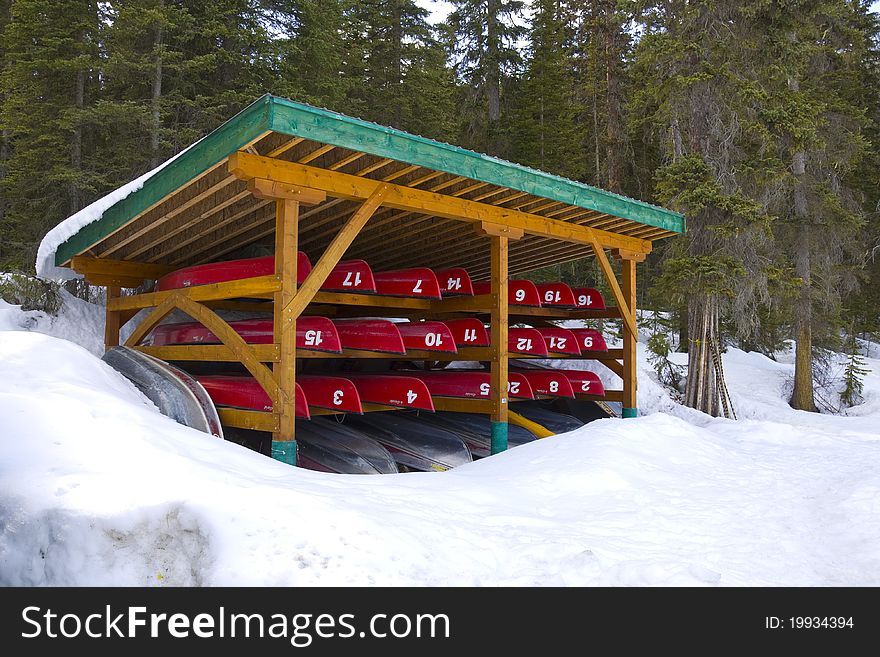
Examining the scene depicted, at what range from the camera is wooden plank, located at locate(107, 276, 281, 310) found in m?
5.61

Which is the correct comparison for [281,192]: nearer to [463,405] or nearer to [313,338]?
[313,338]

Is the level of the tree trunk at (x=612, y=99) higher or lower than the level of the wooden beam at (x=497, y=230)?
higher

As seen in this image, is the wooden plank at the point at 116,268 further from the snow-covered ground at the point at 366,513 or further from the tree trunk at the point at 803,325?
the tree trunk at the point at 803,325

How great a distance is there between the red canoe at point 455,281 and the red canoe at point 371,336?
145cm

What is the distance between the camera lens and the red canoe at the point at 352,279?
7.47 m

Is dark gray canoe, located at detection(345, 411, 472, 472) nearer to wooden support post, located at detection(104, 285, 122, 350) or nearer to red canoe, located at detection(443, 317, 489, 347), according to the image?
red canoe, located at detection(443, 317, 489, 347)

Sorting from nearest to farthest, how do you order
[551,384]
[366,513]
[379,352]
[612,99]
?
[366,513] < [379,352] < [551,384] < [612,99]

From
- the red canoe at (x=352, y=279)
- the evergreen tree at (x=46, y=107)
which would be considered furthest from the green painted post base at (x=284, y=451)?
the evergreen tree at (x=46, y=107)

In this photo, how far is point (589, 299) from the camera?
1030 centimetres

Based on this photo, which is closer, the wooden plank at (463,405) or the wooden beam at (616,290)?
the wooden plank at (463,405)

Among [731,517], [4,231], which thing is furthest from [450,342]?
[4,231]

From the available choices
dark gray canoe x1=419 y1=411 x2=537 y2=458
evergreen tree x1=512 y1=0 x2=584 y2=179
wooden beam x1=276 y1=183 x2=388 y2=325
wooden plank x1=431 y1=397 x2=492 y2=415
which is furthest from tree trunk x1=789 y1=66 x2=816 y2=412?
wooden beam x1=276 y1=183 x2=388 y2=325

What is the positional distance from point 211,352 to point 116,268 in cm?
362

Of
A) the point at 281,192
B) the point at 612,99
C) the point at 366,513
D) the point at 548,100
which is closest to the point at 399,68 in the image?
the point at 548,100
